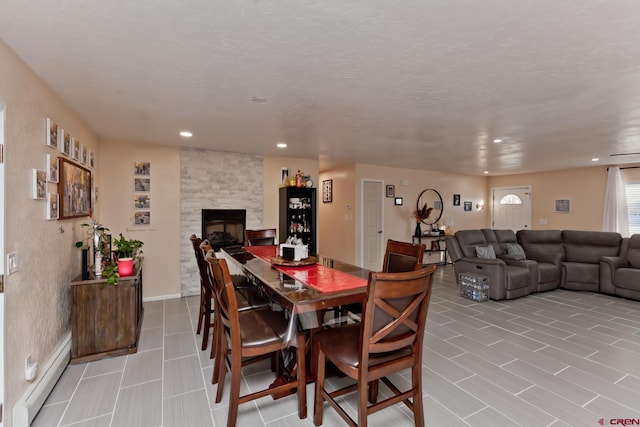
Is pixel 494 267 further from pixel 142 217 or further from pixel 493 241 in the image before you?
pixel 142 217

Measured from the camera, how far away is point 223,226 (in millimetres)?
5012

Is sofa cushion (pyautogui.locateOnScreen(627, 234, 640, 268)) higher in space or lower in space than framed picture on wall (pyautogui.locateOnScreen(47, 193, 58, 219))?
lower

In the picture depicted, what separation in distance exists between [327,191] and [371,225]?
1.46 meters

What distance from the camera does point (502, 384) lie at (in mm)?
2361

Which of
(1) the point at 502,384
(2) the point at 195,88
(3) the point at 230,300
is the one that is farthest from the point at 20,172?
(1) the point at 502,384

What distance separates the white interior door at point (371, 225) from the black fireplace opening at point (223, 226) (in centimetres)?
260

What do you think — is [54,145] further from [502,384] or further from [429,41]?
[502,384]

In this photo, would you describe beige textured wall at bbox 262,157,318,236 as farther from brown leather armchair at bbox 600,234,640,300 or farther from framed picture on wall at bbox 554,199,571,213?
framed picture on wall at bbox 554,199,571,213

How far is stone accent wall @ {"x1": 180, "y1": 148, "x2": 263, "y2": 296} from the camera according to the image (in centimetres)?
470

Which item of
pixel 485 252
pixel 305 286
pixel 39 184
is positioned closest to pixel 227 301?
pixel 305 286

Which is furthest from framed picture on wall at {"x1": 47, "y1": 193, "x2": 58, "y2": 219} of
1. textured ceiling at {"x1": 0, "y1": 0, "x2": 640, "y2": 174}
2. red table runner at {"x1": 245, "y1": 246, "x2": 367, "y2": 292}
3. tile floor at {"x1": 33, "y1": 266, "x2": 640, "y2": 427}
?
red table runner at {"x1": 245, "y1": 246, "x2": 367, "y2": 292}

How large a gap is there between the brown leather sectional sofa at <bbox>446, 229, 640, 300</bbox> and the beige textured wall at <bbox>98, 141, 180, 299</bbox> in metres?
4.67

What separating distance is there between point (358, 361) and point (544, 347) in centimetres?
250

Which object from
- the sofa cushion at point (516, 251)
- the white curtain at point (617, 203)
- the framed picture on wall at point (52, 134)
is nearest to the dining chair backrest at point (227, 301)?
the framed picture on wall at point (52, 134)
